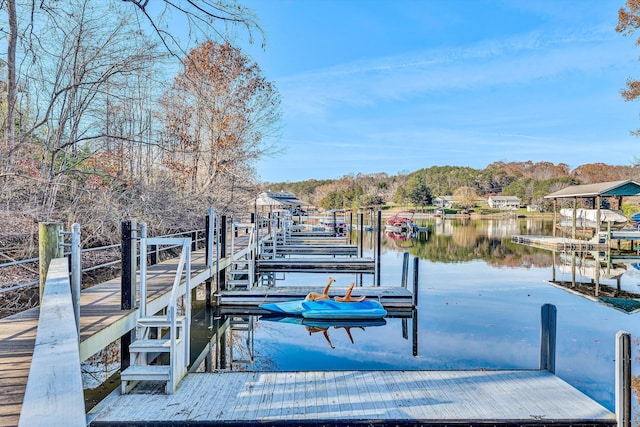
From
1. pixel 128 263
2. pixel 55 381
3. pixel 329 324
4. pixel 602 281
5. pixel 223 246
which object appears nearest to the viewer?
pixel 55 381

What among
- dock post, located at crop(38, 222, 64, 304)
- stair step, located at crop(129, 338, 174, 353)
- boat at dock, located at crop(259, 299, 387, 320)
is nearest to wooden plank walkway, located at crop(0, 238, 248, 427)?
stair step, located at crop(129, 338, 174, 353)

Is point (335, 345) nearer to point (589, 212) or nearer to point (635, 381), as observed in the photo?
point (635, 381)

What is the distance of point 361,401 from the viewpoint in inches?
172

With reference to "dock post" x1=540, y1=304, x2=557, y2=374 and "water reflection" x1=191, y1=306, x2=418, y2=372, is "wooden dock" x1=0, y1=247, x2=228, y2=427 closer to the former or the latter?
"water reflection" x1=191, y1=306, x2=418, y2=372

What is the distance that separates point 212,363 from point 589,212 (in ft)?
94.3

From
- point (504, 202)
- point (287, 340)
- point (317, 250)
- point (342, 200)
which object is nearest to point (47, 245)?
point (287, 340)

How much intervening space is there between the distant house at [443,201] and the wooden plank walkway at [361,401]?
3172 inches

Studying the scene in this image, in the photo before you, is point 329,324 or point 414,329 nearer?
point 414,329

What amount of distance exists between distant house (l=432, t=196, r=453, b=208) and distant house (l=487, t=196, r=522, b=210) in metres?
7.47

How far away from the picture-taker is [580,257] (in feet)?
71.9

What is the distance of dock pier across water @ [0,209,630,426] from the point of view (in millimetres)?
3941

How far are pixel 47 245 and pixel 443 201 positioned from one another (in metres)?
84.0

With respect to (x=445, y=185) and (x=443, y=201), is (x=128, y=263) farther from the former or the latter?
(x=445, y=185)

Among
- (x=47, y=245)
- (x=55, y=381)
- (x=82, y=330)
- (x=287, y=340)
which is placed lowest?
(x=287, y=340)
